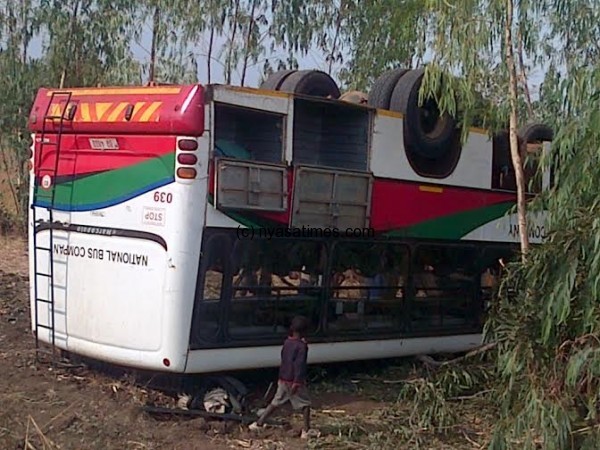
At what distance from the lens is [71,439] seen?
7.14 metres

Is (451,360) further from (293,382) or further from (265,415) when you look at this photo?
(265,415)

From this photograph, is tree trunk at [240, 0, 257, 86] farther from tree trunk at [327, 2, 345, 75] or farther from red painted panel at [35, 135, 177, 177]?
red painted panel at [35, 135, 177, 177]

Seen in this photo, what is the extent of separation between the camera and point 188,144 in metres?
7.58

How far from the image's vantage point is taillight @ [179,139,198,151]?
7.58 m

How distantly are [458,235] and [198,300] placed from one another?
11.0ft

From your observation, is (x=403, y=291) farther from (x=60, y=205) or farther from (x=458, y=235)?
(x=60, y=205)

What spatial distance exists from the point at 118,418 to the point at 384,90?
4072 mm

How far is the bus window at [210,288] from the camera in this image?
25.3 ft

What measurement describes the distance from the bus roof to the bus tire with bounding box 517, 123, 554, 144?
14.6 ft

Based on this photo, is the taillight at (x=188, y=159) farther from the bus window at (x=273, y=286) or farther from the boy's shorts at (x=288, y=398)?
the boy's shorts at (x=288, y=398)

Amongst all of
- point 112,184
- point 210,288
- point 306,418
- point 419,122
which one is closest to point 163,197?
point 112,184

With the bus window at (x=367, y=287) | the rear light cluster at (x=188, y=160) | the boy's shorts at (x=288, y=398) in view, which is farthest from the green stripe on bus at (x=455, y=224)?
the rear light cluster at (x=188, y=160)

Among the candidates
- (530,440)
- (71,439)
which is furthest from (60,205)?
(530,440)

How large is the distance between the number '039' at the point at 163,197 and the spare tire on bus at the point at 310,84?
1970mm
